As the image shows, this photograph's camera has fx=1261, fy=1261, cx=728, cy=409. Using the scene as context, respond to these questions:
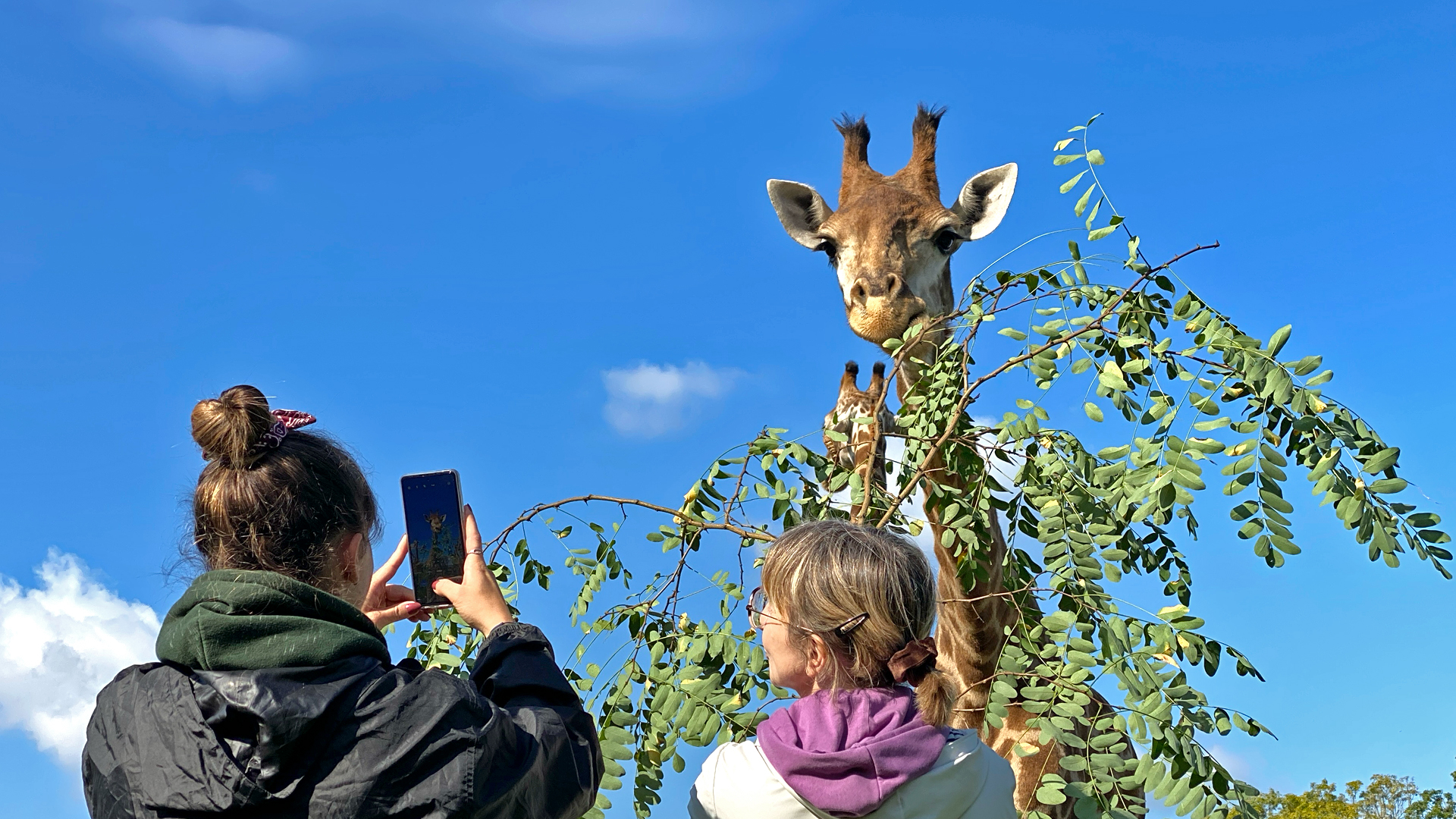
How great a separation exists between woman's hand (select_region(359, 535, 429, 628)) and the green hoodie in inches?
16.7

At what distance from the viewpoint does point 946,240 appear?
177 inches

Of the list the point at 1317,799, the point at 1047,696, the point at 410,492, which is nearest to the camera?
the point at 410,492

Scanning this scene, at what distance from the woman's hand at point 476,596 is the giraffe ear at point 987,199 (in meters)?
3.06

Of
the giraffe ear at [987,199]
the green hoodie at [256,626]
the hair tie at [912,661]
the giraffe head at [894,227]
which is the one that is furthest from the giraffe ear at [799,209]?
the green hoodie at [256,626]

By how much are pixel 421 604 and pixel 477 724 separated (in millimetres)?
492

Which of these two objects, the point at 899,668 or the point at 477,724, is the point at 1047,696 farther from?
the point at 477,724

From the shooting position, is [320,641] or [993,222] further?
[993,222]

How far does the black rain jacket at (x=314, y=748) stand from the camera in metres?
1.57

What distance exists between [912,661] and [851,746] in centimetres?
17

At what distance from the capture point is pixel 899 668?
1.84 meters

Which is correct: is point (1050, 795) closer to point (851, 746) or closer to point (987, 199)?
point (851, 746)

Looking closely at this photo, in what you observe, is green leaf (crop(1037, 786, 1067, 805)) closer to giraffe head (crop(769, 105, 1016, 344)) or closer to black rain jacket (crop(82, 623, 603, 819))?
black rain jacket (crop(82, 623, 603, 819))

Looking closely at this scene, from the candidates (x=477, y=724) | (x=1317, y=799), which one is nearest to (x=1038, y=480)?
(x=477, y=724)

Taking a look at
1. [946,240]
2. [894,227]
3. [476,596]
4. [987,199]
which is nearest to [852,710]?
[476,596]
